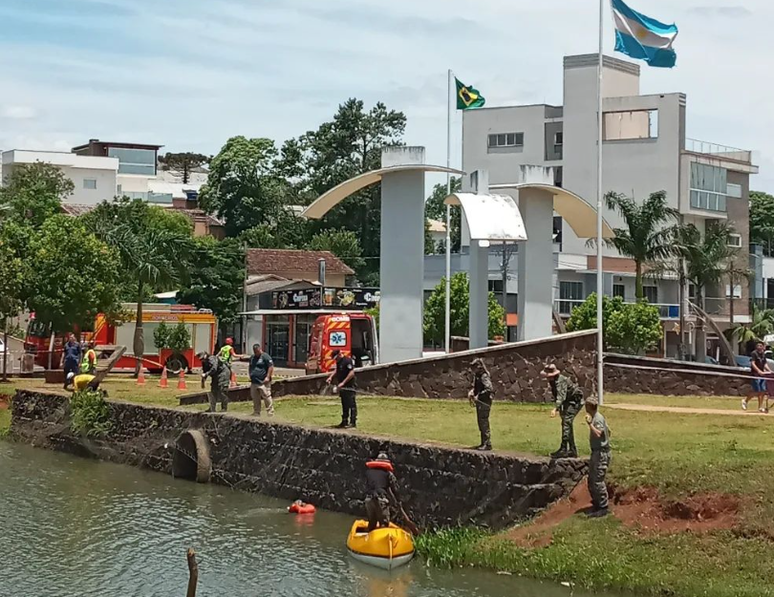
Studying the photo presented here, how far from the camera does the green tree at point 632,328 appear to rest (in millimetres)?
54031

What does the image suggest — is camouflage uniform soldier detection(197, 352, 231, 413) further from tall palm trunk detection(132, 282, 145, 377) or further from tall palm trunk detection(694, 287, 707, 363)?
tall palm trunk detection(694, 287, 707, 363)

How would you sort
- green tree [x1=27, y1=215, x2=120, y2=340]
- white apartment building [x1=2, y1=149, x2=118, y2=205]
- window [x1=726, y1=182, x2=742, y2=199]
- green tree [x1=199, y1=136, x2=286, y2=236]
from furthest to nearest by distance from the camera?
white apartment building [x1=2, y1=149, x2=118, y2=205] → green tree [x1=199, y1=136, x2=286, y2=236] → window [x1=726, y1=182, x2=742, y2=199] → green tree [x1=27, y1=215, x2=120, y2=340]

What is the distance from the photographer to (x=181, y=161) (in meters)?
130

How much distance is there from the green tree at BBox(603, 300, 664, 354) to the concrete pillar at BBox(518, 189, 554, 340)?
2087cm

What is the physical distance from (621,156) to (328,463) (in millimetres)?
55169

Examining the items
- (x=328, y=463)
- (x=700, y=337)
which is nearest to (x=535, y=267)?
(x=328, y=463)

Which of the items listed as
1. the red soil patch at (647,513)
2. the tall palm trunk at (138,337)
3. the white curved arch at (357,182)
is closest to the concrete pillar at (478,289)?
the white curved arch at (357,182)

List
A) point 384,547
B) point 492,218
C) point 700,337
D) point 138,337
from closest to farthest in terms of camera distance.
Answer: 1. point 384,547
2. point 492,218
3. point 138,337
4. point 700,337

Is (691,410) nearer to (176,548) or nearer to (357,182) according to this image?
(357,182)

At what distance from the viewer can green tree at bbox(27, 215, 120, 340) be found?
43250 mm

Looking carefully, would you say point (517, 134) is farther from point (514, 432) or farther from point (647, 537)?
point (647, 537)

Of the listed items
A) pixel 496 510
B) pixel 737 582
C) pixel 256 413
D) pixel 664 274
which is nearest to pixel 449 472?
pixel 496 510

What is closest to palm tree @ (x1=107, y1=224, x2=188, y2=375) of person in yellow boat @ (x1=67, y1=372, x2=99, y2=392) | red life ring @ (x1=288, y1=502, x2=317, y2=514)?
person in yellow boat @ (x1=67, y1=372, x2=99, y2=392)

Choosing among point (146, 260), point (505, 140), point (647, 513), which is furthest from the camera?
point (505, 140)
